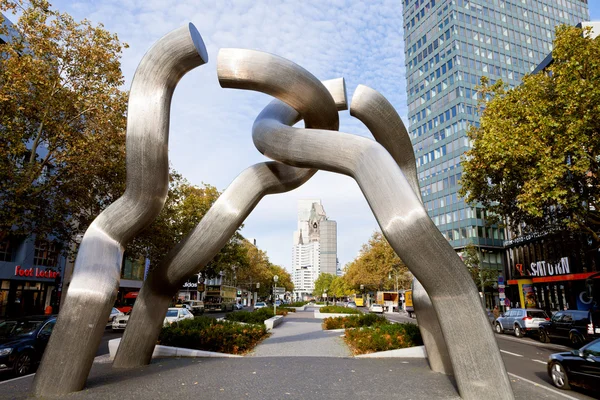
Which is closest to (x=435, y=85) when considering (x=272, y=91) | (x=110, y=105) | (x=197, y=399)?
(x=110, y=105)

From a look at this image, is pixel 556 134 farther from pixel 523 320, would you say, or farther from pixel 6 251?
pixel 6 251

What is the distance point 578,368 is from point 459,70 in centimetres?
5824

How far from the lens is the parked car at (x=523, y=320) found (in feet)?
75.4

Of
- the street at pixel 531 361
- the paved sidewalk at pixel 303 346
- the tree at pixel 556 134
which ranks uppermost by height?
the tree at pixel 556 134

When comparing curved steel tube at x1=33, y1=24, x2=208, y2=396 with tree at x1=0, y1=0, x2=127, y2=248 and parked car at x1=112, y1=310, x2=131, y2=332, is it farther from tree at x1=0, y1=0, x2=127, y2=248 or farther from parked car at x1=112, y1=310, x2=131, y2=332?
parked car at x1=112, y1=310, x2=131, y2=332

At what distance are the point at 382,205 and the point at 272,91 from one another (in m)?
3.70

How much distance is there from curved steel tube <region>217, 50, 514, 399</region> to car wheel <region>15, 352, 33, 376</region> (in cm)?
876

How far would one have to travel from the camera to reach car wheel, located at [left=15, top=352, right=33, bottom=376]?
413 inches

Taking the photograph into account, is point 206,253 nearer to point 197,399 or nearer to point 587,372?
point 197,399

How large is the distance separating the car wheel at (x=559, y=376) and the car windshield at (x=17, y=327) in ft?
45.3

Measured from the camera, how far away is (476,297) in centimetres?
714

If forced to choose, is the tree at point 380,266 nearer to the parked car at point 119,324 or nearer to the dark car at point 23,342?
the parked car at point 119,324

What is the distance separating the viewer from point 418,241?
7.32m

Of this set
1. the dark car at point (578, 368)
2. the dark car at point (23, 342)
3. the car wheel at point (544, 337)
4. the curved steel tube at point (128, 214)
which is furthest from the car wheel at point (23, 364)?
the car wheel at point (544, 337)
